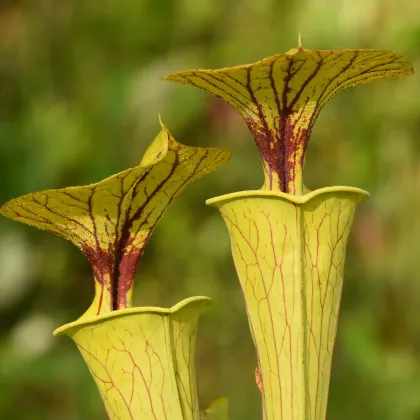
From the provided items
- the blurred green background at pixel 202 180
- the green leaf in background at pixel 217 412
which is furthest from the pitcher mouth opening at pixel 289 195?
the blurred green background at pixel 202 180

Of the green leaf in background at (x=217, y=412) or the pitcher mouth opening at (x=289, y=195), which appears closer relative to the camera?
the pitcher mouth opening at (x=289, y=195)

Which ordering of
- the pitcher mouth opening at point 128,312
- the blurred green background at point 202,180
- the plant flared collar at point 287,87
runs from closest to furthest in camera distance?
the plant flared collar at point 287,87 → the pitcher mouth opening at point 128,312 → the blurred green background at point 202,180


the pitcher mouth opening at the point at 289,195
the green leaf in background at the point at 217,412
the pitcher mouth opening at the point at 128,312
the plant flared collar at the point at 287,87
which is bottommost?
the green leaf in background at the point at 217,412

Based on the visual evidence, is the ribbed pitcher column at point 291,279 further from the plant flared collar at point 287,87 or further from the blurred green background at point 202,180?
the blurred green background at point 202,180

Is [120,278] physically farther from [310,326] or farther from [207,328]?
[207,328]

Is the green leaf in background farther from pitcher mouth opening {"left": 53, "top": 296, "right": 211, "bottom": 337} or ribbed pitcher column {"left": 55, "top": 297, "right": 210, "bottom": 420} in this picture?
pitcher mouth opening {"left": 53, "top": 296, "right": 211, "bottom": 337}

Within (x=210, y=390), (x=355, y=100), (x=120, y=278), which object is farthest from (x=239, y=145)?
(x=120, y=278)

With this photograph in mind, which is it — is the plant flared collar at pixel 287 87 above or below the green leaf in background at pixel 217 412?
above
